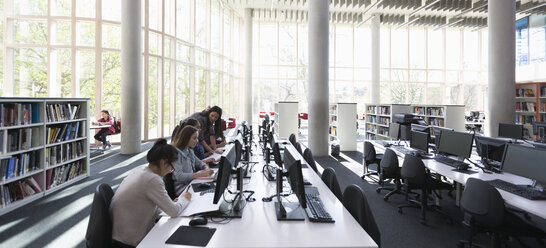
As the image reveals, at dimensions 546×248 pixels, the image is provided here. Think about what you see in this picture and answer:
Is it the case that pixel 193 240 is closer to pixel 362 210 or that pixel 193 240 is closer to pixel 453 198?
pixel 362 210

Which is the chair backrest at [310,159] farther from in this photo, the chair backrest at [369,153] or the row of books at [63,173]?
the row of books at [63,173]

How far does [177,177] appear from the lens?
2.95 meters

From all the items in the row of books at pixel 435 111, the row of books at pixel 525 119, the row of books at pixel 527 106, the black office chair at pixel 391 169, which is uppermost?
the row of books at pixel 527 106

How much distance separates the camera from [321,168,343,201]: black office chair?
2.72 m

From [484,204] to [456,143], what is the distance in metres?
1.90

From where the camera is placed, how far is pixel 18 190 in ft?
13.1

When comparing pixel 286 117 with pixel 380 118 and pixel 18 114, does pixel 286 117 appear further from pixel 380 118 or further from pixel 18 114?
pixel 18 114

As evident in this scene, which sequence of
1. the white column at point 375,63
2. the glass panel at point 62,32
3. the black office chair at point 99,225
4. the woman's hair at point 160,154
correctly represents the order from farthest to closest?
1. the white column at point 375,63
2. the glass panel at point 62,32
3. the woman's hair at point 160,154
4. the black office chair at point 99,225

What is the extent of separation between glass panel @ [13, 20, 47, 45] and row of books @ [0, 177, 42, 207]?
6.13 m

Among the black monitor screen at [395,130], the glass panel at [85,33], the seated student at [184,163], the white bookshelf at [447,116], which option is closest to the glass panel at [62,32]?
the glass panel at [85,33]

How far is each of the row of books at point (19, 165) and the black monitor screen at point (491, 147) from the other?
21.9 ft

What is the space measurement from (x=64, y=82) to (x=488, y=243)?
10685 mm

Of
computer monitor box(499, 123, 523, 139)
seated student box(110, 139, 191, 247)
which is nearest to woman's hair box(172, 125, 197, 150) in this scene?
seated student box(110, 139, 191, 247)

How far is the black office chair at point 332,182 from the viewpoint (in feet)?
8.93
